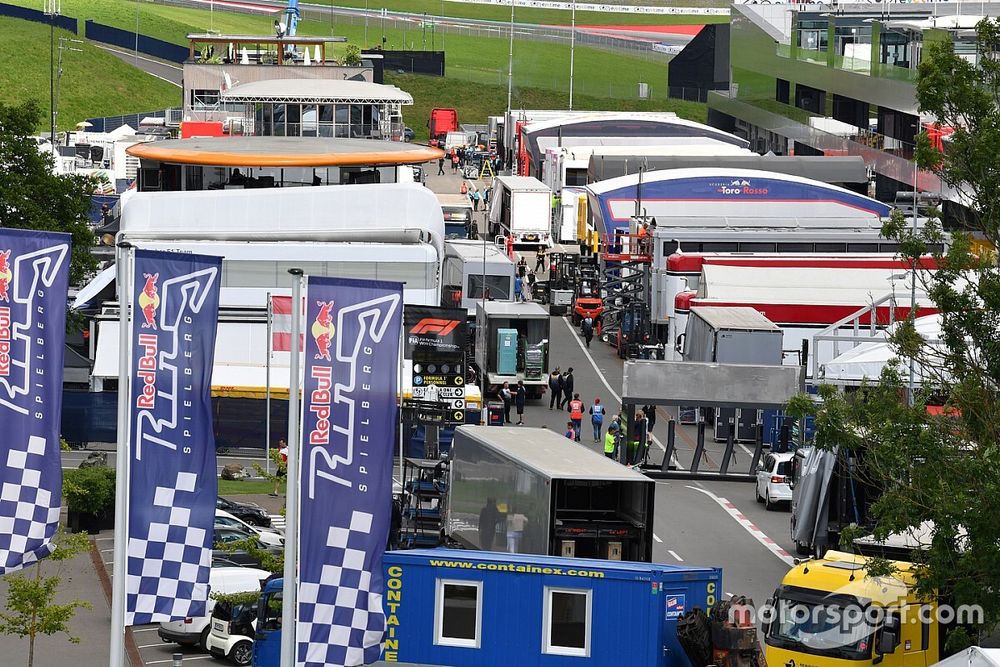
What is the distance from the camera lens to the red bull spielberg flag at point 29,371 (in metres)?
20.9

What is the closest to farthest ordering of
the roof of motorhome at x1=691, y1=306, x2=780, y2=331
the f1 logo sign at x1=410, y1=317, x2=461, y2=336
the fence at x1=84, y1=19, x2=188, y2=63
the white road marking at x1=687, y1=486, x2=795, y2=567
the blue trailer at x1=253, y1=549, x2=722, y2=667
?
the blue trailer at x1=253, y1=549, x2=722, y2=667 → the white road marking at x1=687, y1=486, x2=795, y2=567 → the f1 logo sign at x1=410, y1=317, x2=461, y2=336 → the roof of motorhome at x1=691, y1=306, x2=780, y2=331 → the fence at x1=84, y1=19, x2=188, y2=63

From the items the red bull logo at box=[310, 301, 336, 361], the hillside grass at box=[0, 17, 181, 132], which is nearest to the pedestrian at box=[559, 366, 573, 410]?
the red bull logo at box=[310, 301, 336, 361]

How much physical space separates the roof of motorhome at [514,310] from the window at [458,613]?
28.1m

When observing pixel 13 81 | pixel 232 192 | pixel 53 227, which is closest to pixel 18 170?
pixel 53 227

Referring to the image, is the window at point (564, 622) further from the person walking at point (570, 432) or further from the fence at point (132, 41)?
the fence at point (132, 41)

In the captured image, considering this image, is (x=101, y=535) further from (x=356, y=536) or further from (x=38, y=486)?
(x=356, y=536)

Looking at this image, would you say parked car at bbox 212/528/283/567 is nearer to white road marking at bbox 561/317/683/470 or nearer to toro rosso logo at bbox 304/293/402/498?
toro rosso logo at bbox 304/293/402/498

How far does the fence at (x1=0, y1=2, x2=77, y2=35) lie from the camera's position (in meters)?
152

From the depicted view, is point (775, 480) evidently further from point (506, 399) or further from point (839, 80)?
point (839, 80)

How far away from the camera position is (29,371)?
21.0 m

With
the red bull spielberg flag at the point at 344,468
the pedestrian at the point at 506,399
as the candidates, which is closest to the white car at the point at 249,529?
the red bull spielberg flag at the point at 344,468

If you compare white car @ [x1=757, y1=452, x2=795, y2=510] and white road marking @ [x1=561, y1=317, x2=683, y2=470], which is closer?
white car @ [x1=757, y1=452, x2=795, y2=510]

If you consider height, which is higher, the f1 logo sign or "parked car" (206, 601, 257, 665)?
the f1 logo sign

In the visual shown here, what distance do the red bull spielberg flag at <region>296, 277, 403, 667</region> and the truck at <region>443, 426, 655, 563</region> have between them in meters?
6.81
